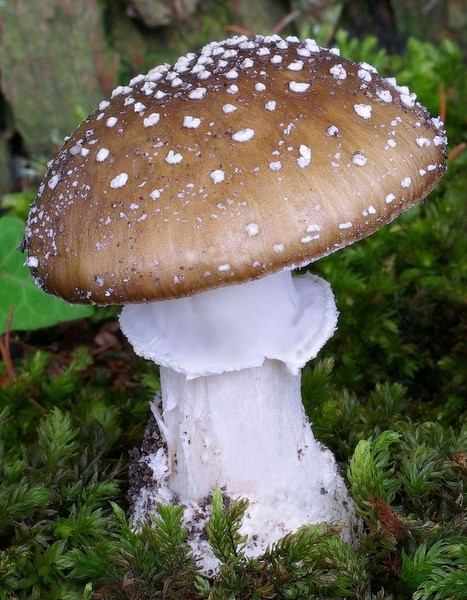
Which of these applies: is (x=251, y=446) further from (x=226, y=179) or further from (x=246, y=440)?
(x=226, y=179)

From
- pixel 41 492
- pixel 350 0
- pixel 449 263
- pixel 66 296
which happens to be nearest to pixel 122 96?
pixel 66 296

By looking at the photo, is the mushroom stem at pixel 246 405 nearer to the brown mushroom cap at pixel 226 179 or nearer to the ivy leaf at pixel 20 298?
the brown mushroom cap at pixel 226 179

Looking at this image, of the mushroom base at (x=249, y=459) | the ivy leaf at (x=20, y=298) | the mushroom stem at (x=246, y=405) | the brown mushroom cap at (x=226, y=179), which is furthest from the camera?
the ivy leaf at (x=20, y=298)

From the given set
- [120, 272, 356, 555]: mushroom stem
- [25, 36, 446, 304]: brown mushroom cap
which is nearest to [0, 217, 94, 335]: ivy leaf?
[120, 272, 356, 555]: mushroom stem

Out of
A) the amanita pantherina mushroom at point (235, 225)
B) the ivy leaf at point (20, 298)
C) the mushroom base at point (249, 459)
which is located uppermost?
the amanita pantherina mushroom at point (235, 225)

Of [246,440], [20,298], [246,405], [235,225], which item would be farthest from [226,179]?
[20,298]

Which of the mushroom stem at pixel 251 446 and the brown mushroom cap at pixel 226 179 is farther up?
the brown mushroom cap at pixel 226 179

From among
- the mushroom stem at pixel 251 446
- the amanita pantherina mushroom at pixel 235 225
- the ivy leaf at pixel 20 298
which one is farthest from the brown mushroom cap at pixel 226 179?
the ivy leaf at pixel 20 298
